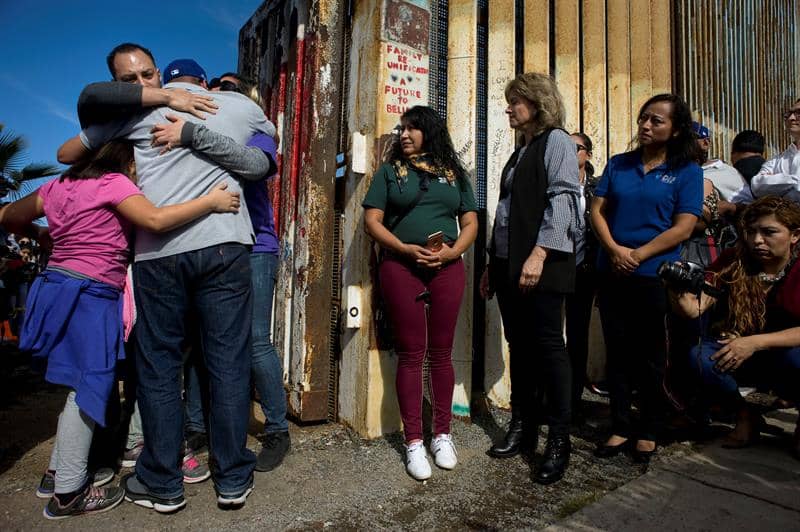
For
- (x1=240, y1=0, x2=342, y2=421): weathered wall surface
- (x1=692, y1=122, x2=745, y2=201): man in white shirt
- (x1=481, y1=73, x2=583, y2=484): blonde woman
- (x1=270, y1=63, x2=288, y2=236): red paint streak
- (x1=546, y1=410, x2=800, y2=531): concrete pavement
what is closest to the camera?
(x1=546, y1=410, x2=800, y2=531): concrete pavement

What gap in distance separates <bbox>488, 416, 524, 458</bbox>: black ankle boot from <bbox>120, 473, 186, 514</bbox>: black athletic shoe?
1576 mm

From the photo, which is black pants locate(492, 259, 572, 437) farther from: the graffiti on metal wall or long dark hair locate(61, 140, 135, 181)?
long dark hair locate(61, 140, 135, 181)

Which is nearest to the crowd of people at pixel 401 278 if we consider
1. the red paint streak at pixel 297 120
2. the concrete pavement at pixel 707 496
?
the concrete pavement at pixel 707 496

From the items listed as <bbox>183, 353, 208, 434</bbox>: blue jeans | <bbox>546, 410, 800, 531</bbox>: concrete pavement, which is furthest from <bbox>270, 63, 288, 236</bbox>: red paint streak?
<bbox>546, 410, 800, 531</bbox>: concrete pavement

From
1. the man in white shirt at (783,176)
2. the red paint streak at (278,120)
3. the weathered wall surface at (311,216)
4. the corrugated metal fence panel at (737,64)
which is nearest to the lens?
the man in white shirt at (783,176)

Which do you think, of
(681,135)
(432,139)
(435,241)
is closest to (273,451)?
(435,241)

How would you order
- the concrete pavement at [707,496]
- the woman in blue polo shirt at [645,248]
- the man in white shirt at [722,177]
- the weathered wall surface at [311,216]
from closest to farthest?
the concrete pavement at [707,496] < the woman in blue polo shirt at [645,248] < the weathered wall surface at [311,216] < the man in white shirt at [722,177]

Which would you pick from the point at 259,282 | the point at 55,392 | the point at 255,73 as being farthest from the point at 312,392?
the point at 255,73

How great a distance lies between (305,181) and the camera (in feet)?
10.5

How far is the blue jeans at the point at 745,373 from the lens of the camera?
2.61 meters

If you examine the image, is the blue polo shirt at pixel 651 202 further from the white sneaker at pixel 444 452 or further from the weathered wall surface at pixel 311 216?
the weathered wall surface at pixel 311 216

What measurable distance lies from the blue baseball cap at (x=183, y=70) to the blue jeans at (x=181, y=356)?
0.90 meters

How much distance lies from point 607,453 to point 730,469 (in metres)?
0.58

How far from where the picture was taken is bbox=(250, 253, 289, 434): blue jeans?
2605 millimetres
